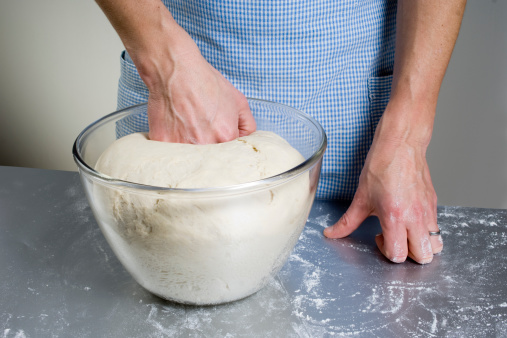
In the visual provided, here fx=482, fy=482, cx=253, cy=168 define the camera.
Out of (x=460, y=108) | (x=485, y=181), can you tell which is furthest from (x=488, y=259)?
(x=485, y=181)

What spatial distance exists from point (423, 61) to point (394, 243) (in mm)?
362

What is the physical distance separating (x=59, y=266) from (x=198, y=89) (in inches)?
14.4

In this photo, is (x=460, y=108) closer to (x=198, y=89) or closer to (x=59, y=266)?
(x=198, y=89)

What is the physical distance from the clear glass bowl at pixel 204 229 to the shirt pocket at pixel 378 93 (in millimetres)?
426

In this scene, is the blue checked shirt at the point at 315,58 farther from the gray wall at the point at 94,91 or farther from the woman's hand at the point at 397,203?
the gray wall at the point at 94,91

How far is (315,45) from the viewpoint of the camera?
3.22ft

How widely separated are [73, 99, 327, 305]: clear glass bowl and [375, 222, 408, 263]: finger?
185mm

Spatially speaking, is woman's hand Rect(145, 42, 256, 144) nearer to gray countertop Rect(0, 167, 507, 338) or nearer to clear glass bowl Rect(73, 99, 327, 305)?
clear glass bowl Rect(73, 99, 327, 305)

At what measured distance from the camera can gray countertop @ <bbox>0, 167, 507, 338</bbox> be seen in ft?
2.13

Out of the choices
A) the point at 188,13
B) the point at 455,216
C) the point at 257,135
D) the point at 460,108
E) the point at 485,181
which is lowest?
the point at 485,181

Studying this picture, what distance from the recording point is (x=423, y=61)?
35.9 inches

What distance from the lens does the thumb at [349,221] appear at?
2.76 feet

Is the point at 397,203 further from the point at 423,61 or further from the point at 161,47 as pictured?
the point at 161,47

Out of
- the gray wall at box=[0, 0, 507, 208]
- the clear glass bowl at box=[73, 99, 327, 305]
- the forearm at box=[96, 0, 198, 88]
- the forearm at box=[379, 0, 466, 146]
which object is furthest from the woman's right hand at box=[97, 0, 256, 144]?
the gray wall at box=[0, 0, 507, 208]
